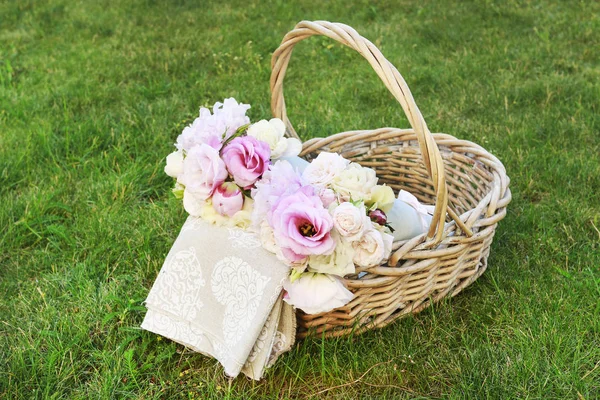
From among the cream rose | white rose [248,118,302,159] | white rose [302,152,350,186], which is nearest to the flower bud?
the cream rose

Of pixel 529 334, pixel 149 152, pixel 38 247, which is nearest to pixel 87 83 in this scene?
pixel 149 152

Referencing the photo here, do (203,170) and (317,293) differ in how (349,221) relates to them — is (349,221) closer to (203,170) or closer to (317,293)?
(317,293)

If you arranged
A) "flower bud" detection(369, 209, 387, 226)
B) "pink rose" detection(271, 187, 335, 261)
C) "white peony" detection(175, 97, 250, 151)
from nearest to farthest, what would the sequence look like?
"pink rose" detection(271, 187, 335, 261)
"flower bud" detection(369, 209, 387, 226)
"white peony" detection(175, 97, 250, 151)

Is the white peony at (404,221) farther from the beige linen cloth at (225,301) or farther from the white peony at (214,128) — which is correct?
the white peony at (214,128)

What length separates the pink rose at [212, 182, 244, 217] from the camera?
161cm

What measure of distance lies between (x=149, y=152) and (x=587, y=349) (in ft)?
6.10

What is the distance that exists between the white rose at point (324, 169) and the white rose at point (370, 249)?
0.20m

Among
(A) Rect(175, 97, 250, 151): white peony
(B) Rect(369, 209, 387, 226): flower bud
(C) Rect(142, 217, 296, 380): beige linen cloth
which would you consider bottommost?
(C) Rect(142, 217, 296, 380): beige linen cloth

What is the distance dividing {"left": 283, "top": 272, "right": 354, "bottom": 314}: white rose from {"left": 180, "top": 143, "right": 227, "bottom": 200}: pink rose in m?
0.32

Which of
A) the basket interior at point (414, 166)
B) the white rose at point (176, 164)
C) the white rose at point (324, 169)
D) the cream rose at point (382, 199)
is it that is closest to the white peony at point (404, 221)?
the cream rose at point (382, 199)

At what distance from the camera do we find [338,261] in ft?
4.85

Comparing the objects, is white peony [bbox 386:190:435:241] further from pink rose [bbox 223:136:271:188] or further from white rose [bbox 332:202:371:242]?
pink rose [bbox 223:136:271:188]

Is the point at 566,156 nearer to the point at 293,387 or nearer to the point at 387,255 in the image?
the point at 387,255

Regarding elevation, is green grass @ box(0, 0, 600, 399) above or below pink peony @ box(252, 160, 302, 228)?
below
